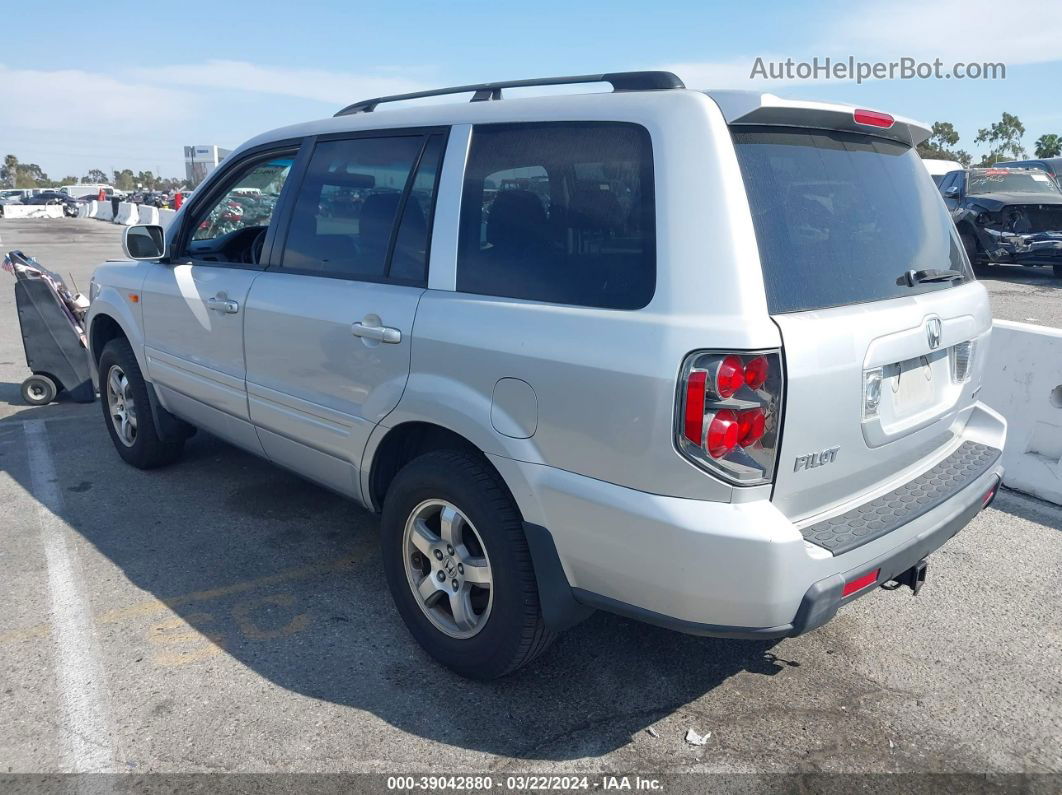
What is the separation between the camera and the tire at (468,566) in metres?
2.74

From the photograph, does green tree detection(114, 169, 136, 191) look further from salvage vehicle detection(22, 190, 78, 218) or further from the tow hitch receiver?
the tow hitch receiver

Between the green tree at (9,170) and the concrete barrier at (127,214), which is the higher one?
the green tree at (9,170)

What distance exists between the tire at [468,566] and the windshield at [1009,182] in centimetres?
1384

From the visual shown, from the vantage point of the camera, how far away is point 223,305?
3.97 metres

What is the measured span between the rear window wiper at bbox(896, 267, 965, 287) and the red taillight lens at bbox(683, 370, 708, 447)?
3.23 ft

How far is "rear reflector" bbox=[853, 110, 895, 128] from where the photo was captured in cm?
277

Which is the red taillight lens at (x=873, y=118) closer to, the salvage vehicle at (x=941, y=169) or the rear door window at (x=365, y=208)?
the rear door window at (x=365, y=208)

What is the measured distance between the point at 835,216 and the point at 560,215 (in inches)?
34.1

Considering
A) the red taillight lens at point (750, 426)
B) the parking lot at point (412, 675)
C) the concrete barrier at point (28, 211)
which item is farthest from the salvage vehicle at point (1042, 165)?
the concrete barrier at point (28, 211)

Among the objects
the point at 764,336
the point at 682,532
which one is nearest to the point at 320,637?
the point at 682,532

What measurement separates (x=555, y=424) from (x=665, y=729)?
1.12 metres

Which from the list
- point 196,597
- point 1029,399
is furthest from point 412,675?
point 1029,399

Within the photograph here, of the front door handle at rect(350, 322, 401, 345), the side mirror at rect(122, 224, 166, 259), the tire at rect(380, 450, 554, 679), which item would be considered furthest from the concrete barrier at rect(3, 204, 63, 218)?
the tire at rect(380, 450, 554, 679)

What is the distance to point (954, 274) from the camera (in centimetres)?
313
